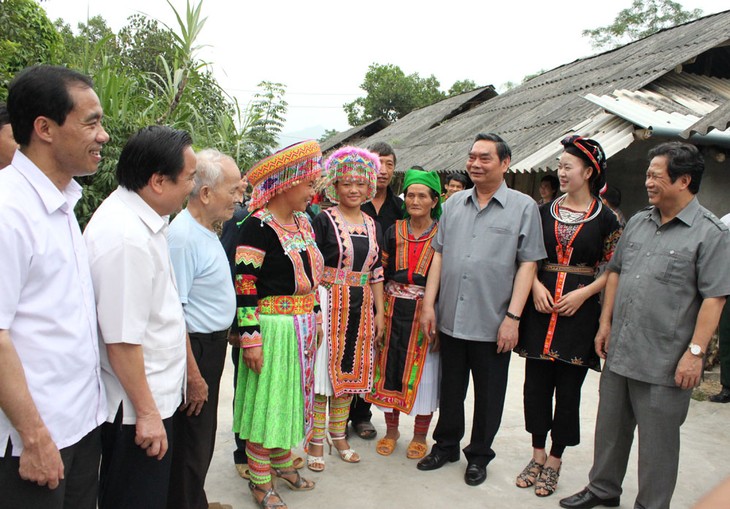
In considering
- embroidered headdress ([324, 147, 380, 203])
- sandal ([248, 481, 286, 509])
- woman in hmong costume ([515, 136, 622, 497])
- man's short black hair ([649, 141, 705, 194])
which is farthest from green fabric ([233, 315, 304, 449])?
man's short black hair ([649, 141, 705, 194])

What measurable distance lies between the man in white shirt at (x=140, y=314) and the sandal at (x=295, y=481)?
1234 mm

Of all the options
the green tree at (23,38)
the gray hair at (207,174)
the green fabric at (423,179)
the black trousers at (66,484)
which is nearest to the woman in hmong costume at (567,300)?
the green fabric at (423,179)

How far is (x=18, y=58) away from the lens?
616cm

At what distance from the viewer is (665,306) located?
2678mm

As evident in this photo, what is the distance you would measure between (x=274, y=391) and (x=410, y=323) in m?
1.05

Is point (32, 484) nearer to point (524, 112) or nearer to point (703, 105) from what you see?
point (703, 105)

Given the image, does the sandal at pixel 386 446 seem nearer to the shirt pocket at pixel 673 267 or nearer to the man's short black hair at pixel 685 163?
the shirt pocket at pixel 673 267

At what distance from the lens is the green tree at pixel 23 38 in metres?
4.94

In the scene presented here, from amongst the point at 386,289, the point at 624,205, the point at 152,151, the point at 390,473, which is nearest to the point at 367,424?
the point at 390,473

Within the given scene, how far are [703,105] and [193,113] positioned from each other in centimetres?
539

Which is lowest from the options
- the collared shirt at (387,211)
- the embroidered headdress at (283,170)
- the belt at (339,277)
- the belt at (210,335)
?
the belt at (210,335)

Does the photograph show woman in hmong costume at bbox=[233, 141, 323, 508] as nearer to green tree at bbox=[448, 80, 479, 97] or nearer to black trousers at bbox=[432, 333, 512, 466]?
black trousers at bbox=[432, 333, 512, 466]

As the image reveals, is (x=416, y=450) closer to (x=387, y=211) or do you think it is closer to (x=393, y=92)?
(x=387, y=211)

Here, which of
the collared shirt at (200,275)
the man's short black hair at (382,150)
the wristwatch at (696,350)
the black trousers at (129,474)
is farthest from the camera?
the man's short black hair at (382,150)
